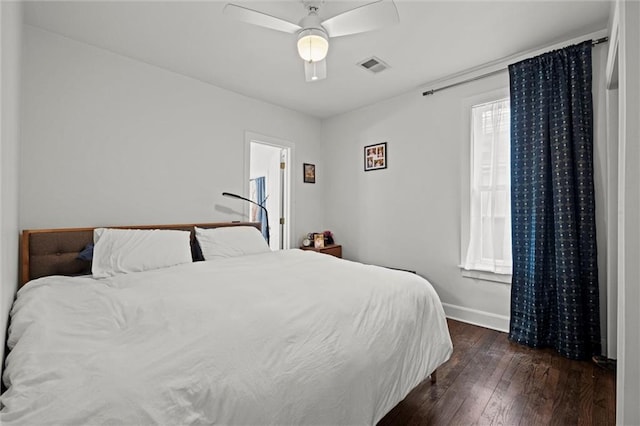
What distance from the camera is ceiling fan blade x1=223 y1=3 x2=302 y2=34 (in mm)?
1629

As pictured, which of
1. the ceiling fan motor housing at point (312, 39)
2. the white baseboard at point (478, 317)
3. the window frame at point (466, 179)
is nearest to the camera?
the ceiling fan motor housing at point (312, 39)

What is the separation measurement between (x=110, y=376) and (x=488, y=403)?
6.60 feet

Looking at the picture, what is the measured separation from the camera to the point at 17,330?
1.08 metres

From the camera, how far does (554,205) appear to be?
230 cm

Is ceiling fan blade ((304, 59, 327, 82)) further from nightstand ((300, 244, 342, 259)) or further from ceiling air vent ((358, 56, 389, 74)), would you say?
nightstand ((300, 244, 342, 259))

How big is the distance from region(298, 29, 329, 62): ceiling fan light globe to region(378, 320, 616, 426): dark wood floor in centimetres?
229

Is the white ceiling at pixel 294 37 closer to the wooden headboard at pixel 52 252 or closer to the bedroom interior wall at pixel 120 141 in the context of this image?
the bedroom interior wall at pixel 120 141

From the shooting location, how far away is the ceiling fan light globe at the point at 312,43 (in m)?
1.79

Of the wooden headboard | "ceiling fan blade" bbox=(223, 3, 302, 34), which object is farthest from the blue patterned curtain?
the wooden headboard

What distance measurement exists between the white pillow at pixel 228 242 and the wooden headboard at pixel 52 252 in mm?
862

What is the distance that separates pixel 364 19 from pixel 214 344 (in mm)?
1918

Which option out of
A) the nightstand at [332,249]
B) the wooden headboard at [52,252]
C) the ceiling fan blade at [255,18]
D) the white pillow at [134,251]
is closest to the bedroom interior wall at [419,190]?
the nightstand at [332,249]

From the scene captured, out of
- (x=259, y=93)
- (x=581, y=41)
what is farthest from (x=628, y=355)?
(x=259, y=93)

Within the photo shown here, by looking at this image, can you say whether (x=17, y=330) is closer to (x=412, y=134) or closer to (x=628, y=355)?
(x=628, y=355)
